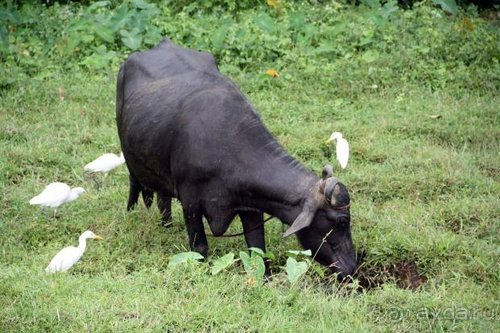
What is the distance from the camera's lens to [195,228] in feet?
21.4

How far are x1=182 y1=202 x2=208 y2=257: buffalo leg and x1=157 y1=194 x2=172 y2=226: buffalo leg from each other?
0.78 metres

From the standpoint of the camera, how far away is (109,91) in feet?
32.2

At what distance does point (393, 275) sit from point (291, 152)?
7.42ft

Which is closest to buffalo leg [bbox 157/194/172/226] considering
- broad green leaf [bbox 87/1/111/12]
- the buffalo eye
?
the buffalo eye

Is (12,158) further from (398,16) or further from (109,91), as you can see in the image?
(398,16)

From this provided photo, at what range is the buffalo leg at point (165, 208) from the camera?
290 inches

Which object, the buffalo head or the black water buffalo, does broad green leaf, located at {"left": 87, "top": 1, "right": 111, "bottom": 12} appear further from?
the buffalo head

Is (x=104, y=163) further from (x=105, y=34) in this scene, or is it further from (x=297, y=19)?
(x=297, y=19)

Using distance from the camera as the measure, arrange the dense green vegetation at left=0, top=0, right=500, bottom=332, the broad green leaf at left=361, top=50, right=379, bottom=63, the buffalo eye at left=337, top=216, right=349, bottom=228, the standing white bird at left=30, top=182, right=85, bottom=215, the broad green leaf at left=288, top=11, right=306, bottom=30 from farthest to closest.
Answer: the broad green leaf at left=288, top=11, right=306, bottom=30 → the broad green leaf at left=361, top=50, right=379, bottom=63 → the standing white bird at left=30, top=182, right=85, bottom=215 → the buffalo eye at left=337, top=216, right=349, bottom=228 → the dense green vegetation at left=0, top=0, right=500, bottom=332

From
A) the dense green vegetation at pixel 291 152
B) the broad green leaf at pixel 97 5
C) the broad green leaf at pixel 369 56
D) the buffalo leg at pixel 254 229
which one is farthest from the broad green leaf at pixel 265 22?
the buffalo leg at pixel 254 229

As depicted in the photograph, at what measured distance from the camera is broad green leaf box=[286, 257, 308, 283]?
5797mm

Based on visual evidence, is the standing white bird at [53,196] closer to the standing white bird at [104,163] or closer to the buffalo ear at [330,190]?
the standing white bird at [104,163]

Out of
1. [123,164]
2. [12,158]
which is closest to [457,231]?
[123,164]

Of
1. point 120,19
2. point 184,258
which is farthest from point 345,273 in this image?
point 120,19
